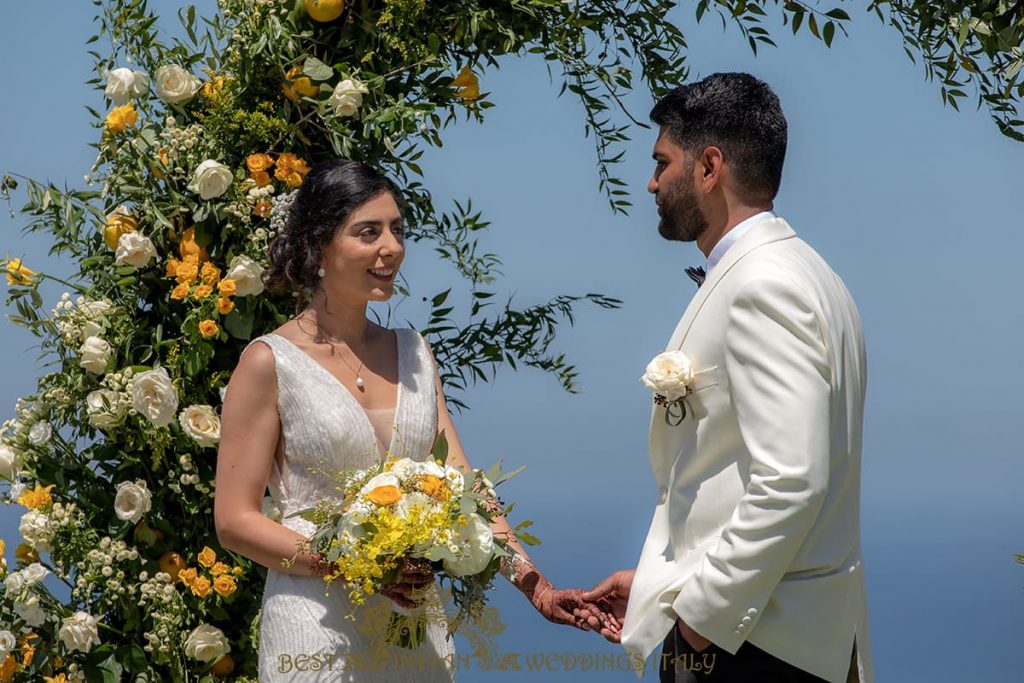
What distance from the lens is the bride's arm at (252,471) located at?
3.54 m

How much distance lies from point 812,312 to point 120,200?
2929 millimetres

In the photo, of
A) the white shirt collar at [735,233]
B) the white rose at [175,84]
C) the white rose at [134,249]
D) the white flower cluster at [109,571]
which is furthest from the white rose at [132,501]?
the white shirt collar at [735,233]

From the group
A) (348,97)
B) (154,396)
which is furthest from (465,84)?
(154,396)

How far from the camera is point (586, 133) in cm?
561

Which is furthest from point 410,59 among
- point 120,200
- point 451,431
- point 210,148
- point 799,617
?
point 799,617

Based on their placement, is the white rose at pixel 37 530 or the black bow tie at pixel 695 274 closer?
the black bow tie at pixel 695 274

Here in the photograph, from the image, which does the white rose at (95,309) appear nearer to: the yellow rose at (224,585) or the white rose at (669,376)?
the yellow rose at (224,585)

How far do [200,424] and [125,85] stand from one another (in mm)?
1328

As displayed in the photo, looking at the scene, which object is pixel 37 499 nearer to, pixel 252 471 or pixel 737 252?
pixel 252 471

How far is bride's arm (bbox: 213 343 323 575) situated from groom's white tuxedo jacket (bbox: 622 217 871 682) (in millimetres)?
1031

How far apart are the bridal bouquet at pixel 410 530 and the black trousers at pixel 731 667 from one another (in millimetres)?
687

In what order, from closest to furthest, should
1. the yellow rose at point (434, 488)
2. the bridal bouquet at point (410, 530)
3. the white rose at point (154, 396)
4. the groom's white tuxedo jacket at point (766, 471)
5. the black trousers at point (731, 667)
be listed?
the groom's white tuxedo jacket at point (766, 471) → the black trousers at point (731, 667) → the bridal bouquet at point (410, 530) → the yellow rose at point (434, 488) → the white rose at point (154, 396)

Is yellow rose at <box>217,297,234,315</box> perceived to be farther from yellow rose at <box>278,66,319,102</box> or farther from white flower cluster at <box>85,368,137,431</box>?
yellow rose at <box>278,66,319,102</box>

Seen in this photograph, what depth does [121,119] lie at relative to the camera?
477 centimetres
